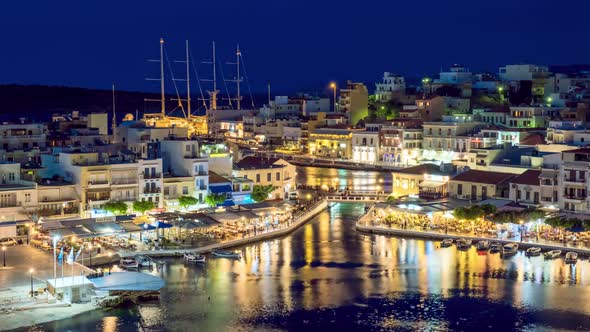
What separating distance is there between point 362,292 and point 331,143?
29.2m

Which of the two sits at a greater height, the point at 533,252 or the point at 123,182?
the point at 123,182

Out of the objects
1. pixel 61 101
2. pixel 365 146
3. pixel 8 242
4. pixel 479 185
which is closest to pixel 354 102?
pixel 365 146

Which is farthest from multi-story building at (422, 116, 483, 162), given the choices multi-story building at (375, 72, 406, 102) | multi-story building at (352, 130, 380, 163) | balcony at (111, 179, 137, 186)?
balcony at (111, 179, 137, 186)

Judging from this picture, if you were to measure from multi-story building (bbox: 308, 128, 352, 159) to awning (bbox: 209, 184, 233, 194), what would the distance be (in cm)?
1978

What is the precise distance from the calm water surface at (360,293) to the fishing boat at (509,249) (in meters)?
0.26

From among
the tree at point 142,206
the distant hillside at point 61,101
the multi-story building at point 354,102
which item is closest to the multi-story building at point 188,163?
the tree at point 142,206

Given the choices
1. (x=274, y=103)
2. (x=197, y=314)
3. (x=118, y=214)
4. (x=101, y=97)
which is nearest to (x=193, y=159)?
(x=118, y=214)

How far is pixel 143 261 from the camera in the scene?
20.6 metres

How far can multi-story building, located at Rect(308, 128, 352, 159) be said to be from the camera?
4650 centimetres

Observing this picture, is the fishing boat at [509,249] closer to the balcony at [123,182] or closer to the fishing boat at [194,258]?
the fishing boat at [194,258]

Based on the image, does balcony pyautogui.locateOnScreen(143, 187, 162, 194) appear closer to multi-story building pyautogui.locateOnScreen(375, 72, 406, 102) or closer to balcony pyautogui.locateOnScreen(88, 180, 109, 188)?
balcony pyautogui.locateOnScreen(88, 180, 109, 188)

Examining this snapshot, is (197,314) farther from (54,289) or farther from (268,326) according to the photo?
(54,289)

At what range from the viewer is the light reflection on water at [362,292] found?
1639 cm

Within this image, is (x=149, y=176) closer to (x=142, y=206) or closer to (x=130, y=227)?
(x=142, y=206)
